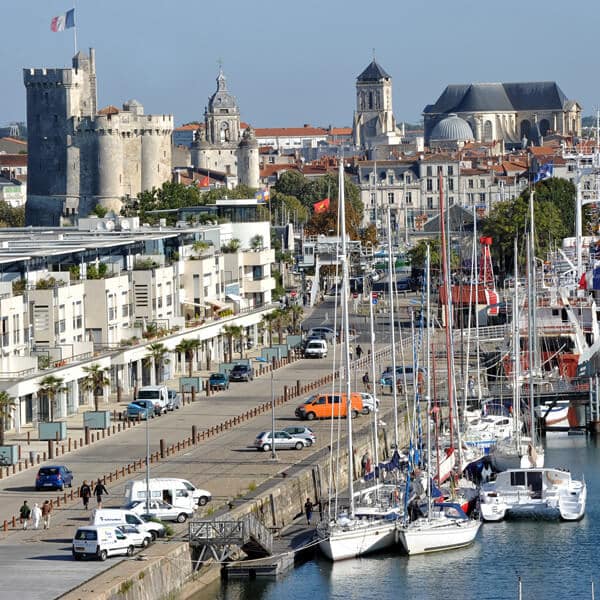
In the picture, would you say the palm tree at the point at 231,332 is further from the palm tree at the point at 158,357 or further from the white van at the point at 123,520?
the white van at the point at 123,520

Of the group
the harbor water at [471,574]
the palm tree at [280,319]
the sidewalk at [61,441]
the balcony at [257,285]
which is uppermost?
the balcony at [257,285]

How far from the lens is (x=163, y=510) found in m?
38.8

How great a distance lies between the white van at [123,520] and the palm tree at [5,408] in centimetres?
1090

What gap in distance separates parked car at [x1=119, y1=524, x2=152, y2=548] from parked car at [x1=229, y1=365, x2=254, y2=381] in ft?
97.9

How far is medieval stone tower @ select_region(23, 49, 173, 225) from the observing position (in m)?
135

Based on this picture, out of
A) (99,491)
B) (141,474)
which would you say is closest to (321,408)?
(141,474)

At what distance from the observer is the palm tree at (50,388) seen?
52.0 meters

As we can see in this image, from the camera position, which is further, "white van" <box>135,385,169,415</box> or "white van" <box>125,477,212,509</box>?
"white van" <box>135,385,169,415</box>

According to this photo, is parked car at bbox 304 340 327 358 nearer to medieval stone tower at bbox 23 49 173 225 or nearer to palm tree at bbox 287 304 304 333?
palm tree at bbox 287 304 304 333

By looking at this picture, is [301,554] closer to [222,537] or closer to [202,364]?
[222,537]

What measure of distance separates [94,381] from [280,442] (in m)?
8.46

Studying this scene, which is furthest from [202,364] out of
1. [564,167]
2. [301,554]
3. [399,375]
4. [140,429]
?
[564,167]

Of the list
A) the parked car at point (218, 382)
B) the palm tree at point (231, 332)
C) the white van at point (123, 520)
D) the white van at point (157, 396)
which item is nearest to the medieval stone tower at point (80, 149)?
the palm tree at point (231, 332)

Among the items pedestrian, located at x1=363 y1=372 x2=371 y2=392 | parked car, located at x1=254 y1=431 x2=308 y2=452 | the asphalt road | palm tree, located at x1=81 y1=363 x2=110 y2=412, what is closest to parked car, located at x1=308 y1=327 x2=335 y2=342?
the asphalt road
